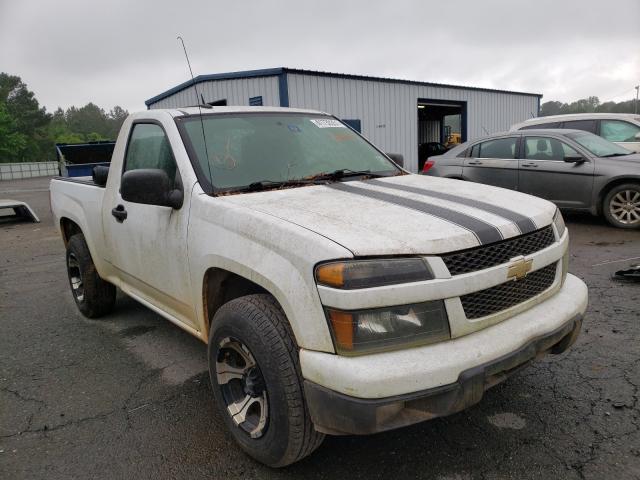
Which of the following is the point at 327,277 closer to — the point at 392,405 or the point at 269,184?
the point at 392,405

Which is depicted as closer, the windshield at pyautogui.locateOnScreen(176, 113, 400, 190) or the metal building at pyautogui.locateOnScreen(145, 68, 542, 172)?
the windshield at pyautogui.locateOnScreen(176, 113, 400, 190)

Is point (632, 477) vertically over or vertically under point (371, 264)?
under

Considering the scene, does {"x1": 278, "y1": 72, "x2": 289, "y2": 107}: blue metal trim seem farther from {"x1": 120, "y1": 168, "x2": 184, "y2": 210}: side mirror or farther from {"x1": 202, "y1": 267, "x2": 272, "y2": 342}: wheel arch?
{"x1": 202, "y1": 267, "x2": 272, "y2": 342}: wheel arch

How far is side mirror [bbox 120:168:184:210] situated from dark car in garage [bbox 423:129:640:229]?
6696 mm

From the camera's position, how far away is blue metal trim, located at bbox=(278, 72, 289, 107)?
546 inches

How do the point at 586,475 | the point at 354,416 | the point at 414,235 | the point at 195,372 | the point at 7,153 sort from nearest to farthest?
the point at 354,416
the point at 414,235
the point at 586,475
the point at 195,372
the point at 7,153

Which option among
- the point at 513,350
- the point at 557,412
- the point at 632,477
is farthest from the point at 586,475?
the point at 513,350

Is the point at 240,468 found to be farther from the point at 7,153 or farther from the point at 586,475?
the point at 7,153

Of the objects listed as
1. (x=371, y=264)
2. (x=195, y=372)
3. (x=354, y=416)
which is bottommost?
(x=195, y=372)

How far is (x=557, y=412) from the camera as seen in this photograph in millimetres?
2658

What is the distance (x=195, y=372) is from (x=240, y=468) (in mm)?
1188

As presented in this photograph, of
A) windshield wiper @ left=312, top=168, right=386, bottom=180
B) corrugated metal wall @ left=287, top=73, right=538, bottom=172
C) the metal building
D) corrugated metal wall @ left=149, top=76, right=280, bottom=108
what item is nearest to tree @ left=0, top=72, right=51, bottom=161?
the metal building

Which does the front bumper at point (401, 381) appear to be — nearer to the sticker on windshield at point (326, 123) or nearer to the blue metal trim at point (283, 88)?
the sticker on windshield at point (326, 123)

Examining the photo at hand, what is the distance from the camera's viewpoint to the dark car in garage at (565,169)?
23.7 feet
